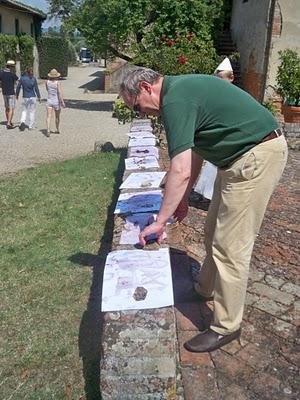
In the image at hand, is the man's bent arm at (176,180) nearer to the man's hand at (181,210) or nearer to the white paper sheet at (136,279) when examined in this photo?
the white paper sheet at (136,279)

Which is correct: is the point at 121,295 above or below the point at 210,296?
above

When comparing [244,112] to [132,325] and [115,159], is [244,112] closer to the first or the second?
[132,325]

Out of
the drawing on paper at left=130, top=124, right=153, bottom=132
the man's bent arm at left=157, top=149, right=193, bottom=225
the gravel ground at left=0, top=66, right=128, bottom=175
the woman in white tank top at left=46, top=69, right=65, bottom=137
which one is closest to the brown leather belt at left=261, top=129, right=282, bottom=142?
the man's bent arm at left=157, top=149, right=193, bottom=225

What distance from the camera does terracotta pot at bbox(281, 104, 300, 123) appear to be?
10.4 metres

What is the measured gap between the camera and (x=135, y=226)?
11.9 feet

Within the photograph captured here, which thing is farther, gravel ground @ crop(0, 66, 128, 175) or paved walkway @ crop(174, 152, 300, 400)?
gravel ground @ crop(0, 66, 128, 175)

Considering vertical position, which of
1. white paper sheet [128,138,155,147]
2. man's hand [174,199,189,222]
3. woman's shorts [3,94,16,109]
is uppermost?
man's hand [174,199,189,222]

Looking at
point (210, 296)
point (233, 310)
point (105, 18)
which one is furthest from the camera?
point (105, 18)

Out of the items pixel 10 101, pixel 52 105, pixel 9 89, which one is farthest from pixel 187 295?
pixel 9 89

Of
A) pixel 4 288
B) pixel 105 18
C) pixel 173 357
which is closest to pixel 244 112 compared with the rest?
pixel 173 357

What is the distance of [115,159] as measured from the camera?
8.72m

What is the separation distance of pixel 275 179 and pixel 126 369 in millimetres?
1336

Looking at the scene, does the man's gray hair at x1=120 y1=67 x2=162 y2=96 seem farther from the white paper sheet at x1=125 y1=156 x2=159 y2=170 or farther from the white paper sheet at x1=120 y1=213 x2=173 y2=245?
the white paper sheet at x1=125 y1=156 x2=159 y2=170

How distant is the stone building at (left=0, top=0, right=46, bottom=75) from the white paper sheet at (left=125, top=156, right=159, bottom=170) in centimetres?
2394
